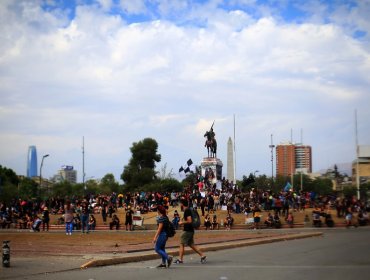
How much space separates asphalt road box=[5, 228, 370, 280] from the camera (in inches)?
476

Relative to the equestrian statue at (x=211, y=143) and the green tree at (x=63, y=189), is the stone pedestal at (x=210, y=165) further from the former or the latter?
the green tree at (x=63, y=189)

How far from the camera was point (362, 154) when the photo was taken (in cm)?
12731

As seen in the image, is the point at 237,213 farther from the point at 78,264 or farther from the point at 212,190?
the point at 78,264

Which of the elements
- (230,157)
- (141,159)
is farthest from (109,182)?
(230,157)

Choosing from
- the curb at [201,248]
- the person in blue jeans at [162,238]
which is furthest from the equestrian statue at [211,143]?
the person in blue jeans at [162,238]

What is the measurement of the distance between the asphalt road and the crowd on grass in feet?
51.8

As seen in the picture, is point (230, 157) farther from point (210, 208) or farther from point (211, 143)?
point (210, 208)

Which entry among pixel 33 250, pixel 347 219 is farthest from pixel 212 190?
pixel 33 250

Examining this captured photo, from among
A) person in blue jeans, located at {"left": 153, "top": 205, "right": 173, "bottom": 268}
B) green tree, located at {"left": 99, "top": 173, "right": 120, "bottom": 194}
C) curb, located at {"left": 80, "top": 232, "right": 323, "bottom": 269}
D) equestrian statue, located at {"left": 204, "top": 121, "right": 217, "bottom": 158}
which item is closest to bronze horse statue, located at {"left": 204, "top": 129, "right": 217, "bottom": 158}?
equestrian statue, located at {"left": 204, "top": 121, "right": 217, "bottom": 158}

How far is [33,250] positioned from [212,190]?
33858 mm

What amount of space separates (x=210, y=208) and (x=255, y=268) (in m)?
27.7

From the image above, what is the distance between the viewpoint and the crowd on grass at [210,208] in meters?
36.5

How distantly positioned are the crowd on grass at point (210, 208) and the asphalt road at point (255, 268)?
1578 cm

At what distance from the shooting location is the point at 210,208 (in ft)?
135
